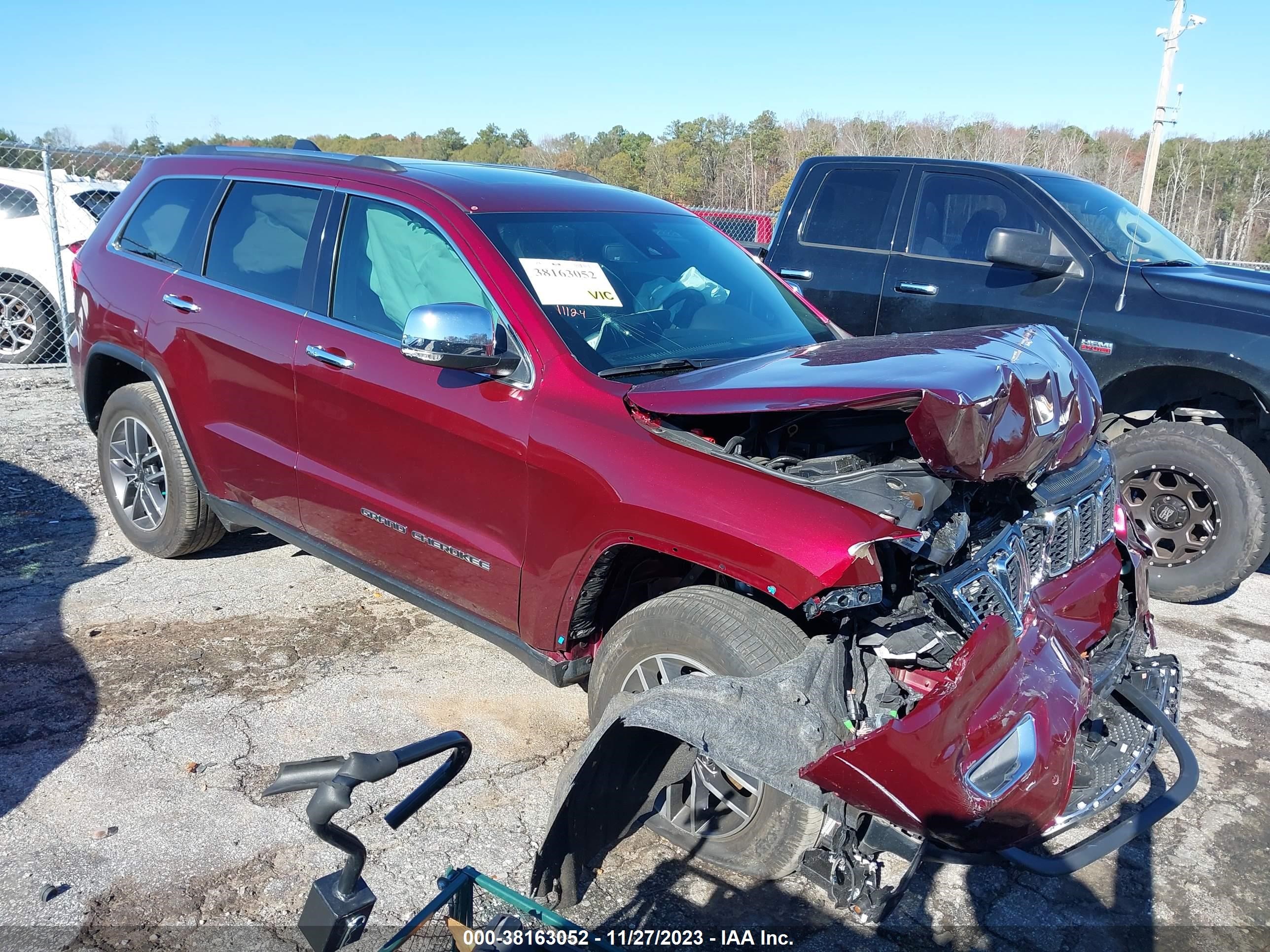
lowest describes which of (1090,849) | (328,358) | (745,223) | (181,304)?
(1090,849)

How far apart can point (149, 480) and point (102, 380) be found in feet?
2.06

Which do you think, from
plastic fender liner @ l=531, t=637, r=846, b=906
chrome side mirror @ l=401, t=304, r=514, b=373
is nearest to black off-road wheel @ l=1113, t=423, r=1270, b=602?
plastic fender liner @ l=531, t=637, r=846, b=906

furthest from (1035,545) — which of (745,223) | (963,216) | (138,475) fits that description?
(745,223)

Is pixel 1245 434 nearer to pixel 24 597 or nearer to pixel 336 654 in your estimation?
pixel 336 654

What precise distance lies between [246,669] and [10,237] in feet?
24.5

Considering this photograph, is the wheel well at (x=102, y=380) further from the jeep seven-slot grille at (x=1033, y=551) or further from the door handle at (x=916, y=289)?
the door handle at (x=916, y=289)

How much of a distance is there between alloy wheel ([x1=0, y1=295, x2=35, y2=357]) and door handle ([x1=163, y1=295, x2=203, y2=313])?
6.35 meters

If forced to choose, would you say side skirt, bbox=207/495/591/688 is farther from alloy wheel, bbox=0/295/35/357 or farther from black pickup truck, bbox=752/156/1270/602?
alloy wheel, bbox=0/295/35/357

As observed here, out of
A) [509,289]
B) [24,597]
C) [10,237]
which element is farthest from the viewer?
[10,237]

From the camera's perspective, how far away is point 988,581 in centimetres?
249

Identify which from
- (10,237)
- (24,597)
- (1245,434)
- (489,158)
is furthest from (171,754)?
(489,158)

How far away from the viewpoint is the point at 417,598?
3611 millimetres

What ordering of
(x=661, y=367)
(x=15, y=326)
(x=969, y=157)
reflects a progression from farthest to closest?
(x=969, y=157) → (x=15, y=326) → (x=661, y=367)

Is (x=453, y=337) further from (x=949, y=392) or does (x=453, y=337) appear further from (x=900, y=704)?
(x=900, y=704)
